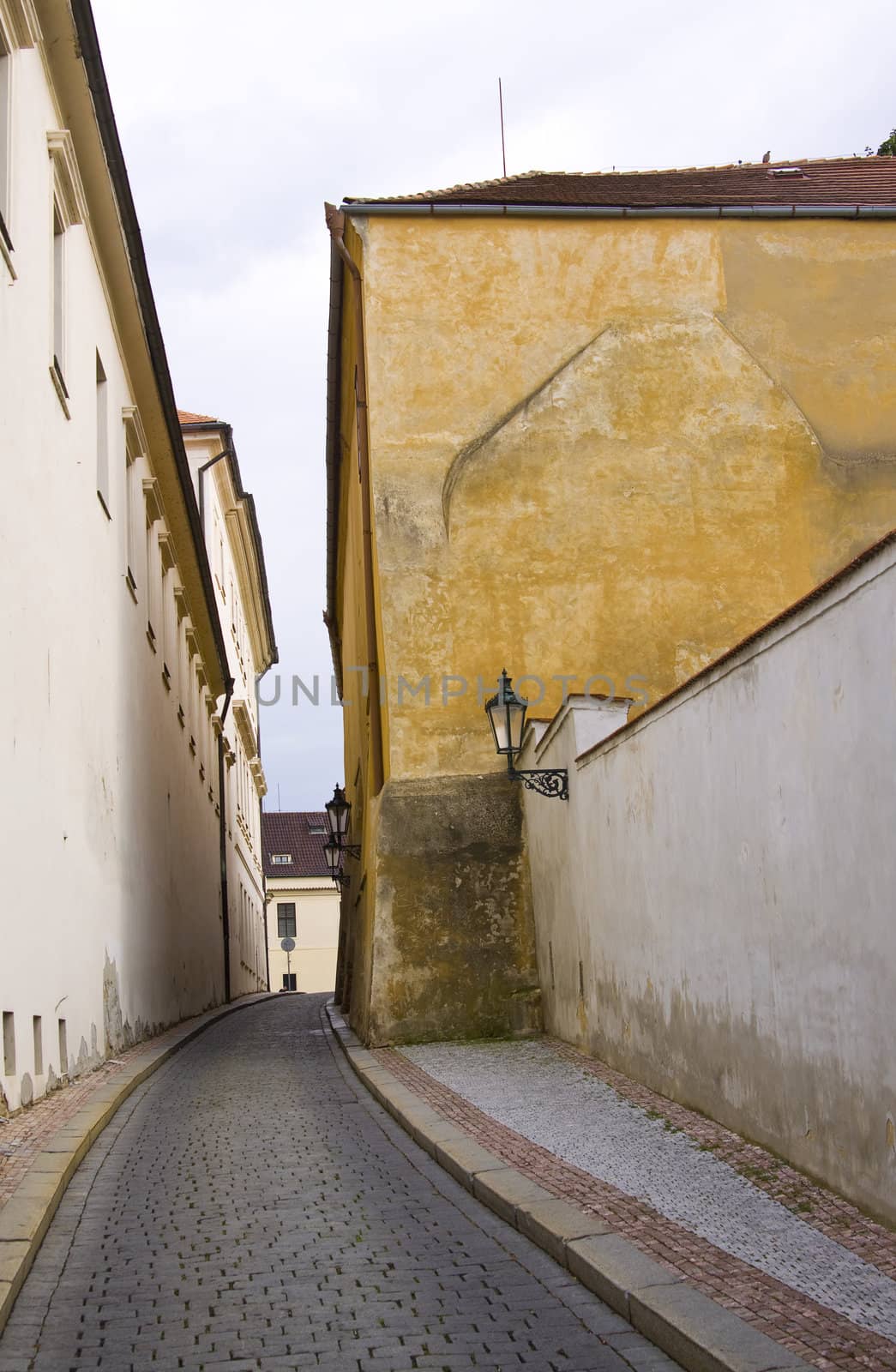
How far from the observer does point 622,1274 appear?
17.6 ft

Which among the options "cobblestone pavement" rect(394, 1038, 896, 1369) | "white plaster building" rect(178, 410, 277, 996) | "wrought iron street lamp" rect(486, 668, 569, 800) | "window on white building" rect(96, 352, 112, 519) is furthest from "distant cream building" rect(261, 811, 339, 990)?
"cobblestone pavement" rect(394, 1038, 896, 1369)

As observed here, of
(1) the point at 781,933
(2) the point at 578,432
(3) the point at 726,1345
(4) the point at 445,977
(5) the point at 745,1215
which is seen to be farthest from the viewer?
(2) the point at 578,432

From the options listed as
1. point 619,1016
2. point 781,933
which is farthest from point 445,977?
point 781,933

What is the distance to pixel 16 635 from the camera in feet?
32.6

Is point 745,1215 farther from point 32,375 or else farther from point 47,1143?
point 32,375

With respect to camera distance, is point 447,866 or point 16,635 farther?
point 447,866

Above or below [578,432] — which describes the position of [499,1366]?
below

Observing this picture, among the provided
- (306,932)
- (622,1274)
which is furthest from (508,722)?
(306,932)

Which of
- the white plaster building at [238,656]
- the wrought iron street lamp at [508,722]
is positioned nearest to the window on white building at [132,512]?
the wrought iron street lamp at [508,722]

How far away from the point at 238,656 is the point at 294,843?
1271 inches

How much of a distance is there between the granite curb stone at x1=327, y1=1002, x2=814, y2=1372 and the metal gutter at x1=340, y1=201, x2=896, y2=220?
10.9 metres

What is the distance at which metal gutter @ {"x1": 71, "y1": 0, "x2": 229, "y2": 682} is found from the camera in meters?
12.5

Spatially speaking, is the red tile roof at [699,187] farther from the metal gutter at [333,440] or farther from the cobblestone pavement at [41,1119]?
the cobblestone pavement at [41,1119]

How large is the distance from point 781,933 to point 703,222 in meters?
11.6
